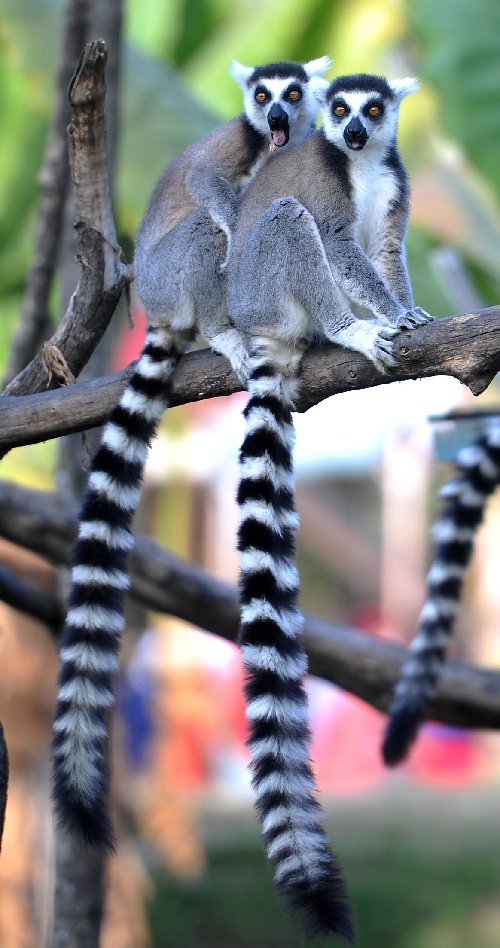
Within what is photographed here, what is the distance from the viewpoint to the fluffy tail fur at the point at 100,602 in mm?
2582

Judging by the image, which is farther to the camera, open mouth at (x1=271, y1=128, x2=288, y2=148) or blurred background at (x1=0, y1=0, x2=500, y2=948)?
Answer: blurred background at (x1=0, y1=0, x2=500, y2=948)

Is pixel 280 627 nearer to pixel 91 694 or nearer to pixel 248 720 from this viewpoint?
pixel 248 720

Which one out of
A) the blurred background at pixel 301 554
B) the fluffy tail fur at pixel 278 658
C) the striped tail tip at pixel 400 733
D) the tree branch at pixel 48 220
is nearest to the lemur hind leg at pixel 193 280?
the fluffy tail fur at pixel 278 658

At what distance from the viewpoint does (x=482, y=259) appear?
7590 millimetres

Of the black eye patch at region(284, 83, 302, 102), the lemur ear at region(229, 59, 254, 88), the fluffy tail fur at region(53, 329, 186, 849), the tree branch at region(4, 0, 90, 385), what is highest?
the tree branch at region(4, 0, 90, 385)

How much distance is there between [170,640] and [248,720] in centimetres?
1027

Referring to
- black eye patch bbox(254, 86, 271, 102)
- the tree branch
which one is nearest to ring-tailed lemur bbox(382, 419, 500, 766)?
black eye patch bbox(254, 86, 271, 102)

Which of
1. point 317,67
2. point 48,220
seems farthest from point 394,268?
point 48,220

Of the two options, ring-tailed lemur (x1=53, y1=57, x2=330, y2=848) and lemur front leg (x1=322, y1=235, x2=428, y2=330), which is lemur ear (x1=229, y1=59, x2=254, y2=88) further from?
lemur front leg (x1=322, y1=235, x2=428, y2=330)

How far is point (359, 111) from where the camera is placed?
3354mm

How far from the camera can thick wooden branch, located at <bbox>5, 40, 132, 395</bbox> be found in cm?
288

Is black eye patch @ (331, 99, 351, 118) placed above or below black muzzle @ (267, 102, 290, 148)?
below

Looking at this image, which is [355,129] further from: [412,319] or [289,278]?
[412,319]

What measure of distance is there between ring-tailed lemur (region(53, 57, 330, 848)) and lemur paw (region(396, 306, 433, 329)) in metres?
0.57
